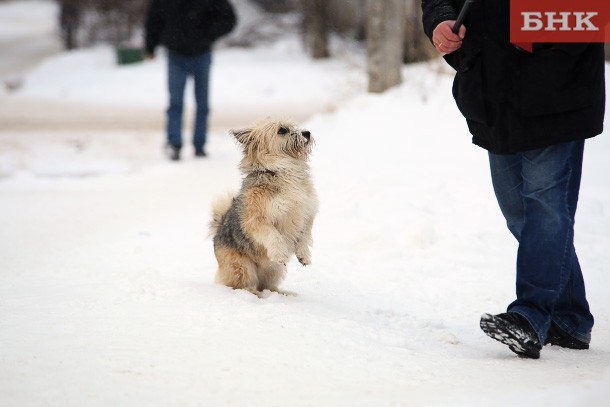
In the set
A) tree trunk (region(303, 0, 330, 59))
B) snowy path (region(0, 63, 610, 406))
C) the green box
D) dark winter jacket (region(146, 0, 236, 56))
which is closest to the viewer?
snowy path (region(0, 63, 610, 406))

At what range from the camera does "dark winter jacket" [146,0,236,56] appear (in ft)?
32.6

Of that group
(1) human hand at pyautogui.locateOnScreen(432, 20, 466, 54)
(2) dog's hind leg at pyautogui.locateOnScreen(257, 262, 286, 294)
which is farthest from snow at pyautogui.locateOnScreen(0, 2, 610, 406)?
(1) human hand at pyautogui.locateOnScreen(432, 20, 466, 54)

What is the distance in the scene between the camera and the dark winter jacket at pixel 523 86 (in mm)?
3504

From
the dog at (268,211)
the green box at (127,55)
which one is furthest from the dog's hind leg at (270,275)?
the green box at (127,55)

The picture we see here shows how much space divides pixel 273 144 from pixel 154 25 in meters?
6.12

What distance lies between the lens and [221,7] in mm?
10375

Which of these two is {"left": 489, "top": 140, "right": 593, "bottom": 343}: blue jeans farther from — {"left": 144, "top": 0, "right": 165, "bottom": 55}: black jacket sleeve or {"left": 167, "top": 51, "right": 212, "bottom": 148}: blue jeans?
{"left": 144, "top": 0, "right": 165, "bottom": 55}: black jacket sleeve

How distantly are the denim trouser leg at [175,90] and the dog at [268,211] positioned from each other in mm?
5304

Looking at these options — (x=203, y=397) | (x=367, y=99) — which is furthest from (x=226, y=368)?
(x=367, y=99)

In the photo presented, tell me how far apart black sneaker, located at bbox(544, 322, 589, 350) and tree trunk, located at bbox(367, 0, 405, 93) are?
6.83 metres

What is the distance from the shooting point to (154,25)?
1034cm

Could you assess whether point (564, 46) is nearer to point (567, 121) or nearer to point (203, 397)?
point (567, 121)

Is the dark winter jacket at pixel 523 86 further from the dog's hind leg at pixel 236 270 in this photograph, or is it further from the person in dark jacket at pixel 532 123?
the dog's hind leg at pixel 236 270

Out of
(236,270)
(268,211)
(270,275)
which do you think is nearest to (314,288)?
(270,275)
